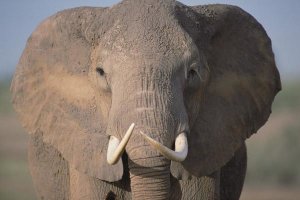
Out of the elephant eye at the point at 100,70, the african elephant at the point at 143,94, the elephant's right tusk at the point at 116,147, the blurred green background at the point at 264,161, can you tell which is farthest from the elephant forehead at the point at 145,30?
the blurred green background at the point at 264,161

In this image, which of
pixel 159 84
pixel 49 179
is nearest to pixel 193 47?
pixel 159 84

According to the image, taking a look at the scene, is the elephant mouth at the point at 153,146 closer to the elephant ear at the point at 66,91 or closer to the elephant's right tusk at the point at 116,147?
the elephant's right tusk at the point at 116,147

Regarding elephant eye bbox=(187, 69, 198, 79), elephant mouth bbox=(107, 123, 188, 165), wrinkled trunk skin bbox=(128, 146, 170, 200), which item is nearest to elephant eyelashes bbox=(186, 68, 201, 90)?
elephant eye bbox=(187, 69, 198, 79)

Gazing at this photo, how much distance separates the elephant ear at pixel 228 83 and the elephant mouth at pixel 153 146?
0.56 meters

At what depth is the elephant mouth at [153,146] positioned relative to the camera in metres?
5.54

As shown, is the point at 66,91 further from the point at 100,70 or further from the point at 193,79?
the point at 193,79

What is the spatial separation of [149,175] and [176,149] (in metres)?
0.23

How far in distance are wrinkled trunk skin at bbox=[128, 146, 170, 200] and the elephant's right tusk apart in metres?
0.11

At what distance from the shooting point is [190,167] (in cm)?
633

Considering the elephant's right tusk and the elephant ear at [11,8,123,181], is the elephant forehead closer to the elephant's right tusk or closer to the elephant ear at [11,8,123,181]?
the elephant ear at [11,8,123,181]

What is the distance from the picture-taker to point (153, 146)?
5.64 metres

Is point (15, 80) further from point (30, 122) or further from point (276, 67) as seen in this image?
point (276, 67)

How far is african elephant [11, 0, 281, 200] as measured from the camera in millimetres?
5852

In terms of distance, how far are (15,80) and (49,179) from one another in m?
0.89
